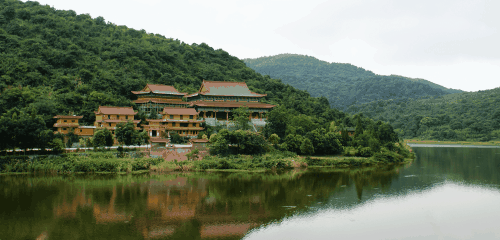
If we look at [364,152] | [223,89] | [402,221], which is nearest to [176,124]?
[223,89]

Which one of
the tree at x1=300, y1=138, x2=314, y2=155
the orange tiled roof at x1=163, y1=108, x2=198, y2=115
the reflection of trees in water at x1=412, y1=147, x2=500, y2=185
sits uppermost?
the orange tiled roof at x1=163, y1=108, x2=198, y2=115

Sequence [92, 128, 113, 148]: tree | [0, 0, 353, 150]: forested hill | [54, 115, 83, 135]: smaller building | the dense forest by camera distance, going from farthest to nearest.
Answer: [0, 0, 353, 150]: forested hill < the dense forest < [54, 115, 83, 135]: smaller building < [92, 128, 113, 148]: tree

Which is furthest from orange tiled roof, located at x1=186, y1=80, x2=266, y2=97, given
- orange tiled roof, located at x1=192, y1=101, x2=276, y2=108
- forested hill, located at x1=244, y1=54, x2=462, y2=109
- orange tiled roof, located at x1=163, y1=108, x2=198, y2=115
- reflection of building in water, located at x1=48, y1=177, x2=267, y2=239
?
forested hill, located at x1=244, y1=54, x2=462, y2=109

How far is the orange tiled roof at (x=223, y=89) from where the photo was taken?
43094 millimetres

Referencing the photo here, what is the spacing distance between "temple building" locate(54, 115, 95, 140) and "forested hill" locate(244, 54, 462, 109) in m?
85.0

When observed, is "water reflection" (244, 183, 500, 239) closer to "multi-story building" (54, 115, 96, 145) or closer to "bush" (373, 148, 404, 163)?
"bush" (373, 148, 404, 163)

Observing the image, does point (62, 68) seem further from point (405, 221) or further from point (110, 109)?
point (405, 221)

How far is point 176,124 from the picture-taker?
3678 centimetres

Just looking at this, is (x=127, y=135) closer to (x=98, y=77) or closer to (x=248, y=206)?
(x=248, y=206)

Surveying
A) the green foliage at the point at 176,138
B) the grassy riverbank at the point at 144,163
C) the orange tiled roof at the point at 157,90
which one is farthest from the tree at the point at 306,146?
the orange tiled roof at the point at 157,90

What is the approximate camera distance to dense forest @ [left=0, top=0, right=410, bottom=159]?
1384 inches

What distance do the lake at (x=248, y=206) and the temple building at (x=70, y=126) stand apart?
22.2 ft

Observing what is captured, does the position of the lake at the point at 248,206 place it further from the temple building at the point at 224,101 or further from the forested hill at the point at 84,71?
the temple building at the point at 224,101

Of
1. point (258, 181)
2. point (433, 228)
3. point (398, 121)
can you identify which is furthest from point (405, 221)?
point (398, 121)
